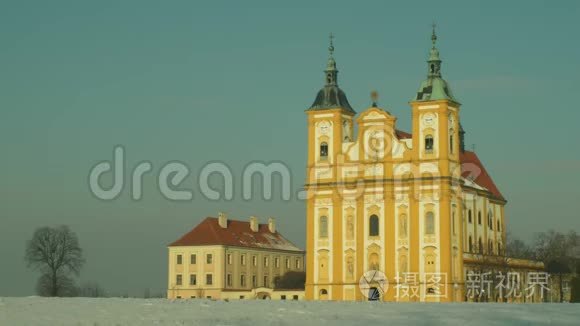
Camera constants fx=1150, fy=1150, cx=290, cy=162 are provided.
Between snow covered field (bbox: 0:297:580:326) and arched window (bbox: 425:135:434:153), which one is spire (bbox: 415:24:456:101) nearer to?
arched window (bbox: 425:135:434:153)

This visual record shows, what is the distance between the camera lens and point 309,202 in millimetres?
77062

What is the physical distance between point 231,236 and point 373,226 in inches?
1114

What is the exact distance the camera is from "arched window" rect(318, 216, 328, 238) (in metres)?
76.6

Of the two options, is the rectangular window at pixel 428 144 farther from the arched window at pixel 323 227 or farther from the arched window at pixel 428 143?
the arched window at pixel 323 227

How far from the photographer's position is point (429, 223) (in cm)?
7294

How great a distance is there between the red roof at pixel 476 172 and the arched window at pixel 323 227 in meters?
12.9

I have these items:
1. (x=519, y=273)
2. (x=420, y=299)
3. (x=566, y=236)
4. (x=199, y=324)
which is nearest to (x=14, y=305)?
(x=199, y=324)

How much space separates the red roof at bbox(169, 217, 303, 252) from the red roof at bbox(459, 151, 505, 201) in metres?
22.7

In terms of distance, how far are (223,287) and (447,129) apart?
29.7 m

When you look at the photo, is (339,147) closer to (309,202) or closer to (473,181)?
(309,202)

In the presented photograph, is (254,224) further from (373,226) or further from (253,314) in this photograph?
(253,314)

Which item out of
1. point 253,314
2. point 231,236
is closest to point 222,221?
point 231,236

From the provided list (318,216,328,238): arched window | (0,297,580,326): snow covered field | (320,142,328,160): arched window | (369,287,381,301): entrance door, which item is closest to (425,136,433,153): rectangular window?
(320,142,328,160): arched window

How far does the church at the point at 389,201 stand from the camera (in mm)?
72688
